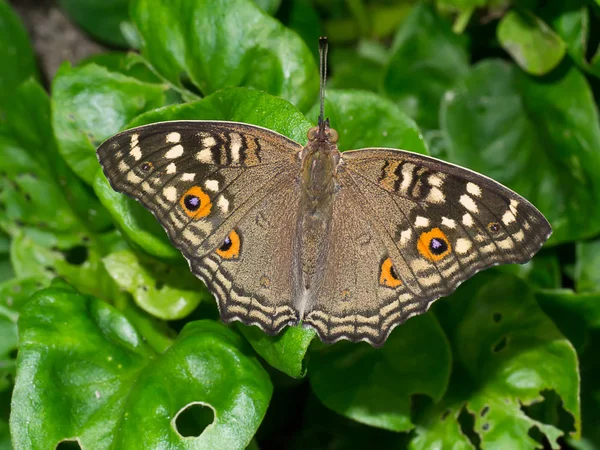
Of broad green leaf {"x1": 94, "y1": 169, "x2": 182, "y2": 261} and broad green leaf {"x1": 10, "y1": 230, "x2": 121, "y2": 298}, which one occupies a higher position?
broad green leaf {"x1": 94, "y1": 169, "x2": 182, "y2": 261}

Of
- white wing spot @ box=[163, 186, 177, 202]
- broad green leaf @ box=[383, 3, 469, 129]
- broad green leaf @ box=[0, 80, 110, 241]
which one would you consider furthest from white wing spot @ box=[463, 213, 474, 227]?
broad green leaf @ box=[0, 80, 110, 241]

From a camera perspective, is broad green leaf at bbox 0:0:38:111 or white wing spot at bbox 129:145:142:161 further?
broad green leaf at bbox 0:0:38:111

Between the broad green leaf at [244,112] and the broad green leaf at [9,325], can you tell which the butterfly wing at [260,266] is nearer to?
the broad green leaf at [244,112]

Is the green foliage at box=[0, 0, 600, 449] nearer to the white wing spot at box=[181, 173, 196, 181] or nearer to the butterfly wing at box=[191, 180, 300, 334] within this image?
the butterfly wing at box=[191, 180, 300, 334]

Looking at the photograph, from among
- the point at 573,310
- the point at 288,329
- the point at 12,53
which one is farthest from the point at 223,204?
the point at 12,53

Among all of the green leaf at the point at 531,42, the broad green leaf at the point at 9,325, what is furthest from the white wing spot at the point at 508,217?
the broad green leaf at the point at 9,325

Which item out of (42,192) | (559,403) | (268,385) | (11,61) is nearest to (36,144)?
(42,192)

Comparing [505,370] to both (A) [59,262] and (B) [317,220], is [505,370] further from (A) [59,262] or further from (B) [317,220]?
(A) [59,262]
